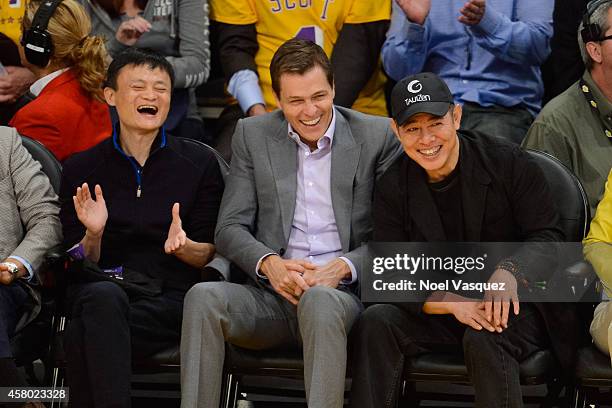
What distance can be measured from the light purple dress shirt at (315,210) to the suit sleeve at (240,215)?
153mm

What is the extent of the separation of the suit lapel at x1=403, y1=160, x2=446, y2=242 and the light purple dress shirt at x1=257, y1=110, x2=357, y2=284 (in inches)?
14.5

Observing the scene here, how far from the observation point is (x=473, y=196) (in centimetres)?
360

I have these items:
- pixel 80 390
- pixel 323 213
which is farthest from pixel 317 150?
pixel 80 390

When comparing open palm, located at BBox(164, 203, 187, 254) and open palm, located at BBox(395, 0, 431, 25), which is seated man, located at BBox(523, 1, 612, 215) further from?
open palm, located at BBox(164, 203, 187, 254)

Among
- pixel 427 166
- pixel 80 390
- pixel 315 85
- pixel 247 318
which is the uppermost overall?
pixel 315 85

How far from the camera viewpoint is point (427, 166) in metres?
3.60

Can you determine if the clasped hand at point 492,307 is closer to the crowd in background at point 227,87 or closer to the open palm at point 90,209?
the crowd in background at point 227,87

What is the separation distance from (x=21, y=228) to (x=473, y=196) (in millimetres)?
1685

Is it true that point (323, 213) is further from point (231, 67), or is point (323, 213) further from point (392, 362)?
point (231, 67)

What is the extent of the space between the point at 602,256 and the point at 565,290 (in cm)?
16

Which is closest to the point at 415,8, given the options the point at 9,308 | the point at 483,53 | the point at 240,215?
the point at 483,53

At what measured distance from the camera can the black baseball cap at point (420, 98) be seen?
3.55 m

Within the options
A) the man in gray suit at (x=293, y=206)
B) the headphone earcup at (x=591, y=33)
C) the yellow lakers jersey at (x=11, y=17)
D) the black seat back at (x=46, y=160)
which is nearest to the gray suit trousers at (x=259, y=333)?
the man in gray suit at (x=293, y=206)

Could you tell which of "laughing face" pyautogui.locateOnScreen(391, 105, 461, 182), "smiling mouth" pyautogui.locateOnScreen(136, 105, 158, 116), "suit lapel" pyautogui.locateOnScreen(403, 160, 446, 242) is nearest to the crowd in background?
"smiling mouth" pyautogui.locateOnScreen(136, 105, 158, 116)
